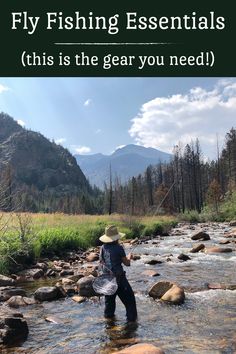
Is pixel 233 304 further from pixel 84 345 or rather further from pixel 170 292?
pixel 84 345

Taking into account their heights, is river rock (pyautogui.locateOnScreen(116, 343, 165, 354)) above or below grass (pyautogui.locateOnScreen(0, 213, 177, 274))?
below

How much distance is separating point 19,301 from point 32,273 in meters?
3.39

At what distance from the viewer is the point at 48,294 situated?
1005 cm

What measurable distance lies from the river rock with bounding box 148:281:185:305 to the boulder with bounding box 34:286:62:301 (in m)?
2.26

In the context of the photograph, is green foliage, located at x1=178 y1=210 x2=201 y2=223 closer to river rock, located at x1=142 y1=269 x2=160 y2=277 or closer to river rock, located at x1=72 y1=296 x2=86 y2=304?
river rock, located at x1=142 y1=269 x2=160 y2=277

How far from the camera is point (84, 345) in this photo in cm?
697

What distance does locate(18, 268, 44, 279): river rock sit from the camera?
12898 millimetres

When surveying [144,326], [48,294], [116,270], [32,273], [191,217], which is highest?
[191,217]

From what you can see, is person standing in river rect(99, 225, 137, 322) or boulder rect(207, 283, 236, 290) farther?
boulder rect(207, 283, 236, 290)

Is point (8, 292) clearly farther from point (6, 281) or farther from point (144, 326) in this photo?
point (144, 326)

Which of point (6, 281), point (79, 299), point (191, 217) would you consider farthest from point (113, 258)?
point (191, 217)

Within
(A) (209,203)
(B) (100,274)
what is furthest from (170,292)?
(A) (209,203)

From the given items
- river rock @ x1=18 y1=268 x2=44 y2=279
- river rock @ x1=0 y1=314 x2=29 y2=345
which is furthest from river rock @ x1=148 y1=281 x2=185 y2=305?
river rock @ x1=18 y1=268 x2=44 y2=279

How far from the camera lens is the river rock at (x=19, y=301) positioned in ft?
31.4
